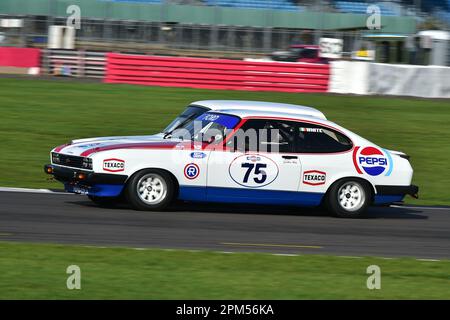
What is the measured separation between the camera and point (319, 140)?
11.1 m

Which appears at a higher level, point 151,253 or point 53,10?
point 53,10

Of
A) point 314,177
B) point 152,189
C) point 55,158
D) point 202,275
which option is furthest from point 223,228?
point 202,275

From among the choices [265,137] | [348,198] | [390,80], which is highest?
[390,80]

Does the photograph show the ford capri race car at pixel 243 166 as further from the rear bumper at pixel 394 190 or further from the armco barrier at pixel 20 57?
the armco barrier at pixel 20 57

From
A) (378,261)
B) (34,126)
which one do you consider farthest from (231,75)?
(378,261)

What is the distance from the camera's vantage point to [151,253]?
813 cm

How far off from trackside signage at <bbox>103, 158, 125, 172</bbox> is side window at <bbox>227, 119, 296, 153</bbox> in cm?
137

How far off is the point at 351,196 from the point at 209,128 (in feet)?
6.89

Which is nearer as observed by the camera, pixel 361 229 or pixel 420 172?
pixel 361 229

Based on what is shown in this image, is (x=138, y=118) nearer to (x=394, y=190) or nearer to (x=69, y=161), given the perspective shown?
(x=69, y=161)

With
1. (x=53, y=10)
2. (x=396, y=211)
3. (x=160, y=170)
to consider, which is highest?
(x=53, y=10)

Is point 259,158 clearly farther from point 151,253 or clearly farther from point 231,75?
point 231,75

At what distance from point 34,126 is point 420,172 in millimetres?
7753

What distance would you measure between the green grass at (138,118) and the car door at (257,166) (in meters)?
3.28
